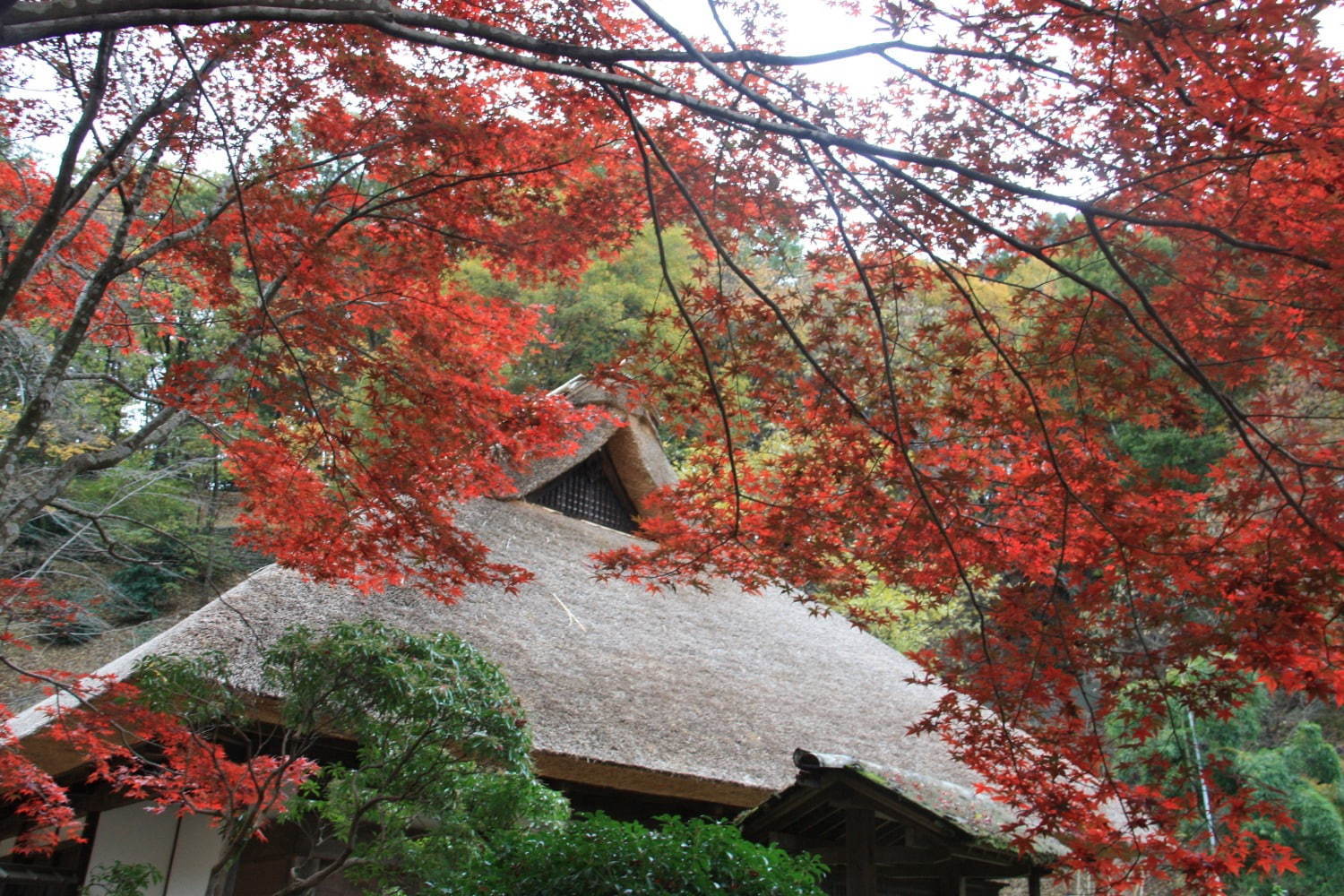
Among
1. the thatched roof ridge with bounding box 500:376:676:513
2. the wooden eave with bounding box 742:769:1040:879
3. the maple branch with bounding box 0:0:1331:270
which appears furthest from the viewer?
the thatched roof ridge with bounding box 500:376:676:513

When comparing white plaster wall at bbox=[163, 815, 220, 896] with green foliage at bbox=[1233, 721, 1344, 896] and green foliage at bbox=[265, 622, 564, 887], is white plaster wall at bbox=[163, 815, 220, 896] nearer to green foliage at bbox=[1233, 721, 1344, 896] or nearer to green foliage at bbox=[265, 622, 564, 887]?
green foliage at bbox=[265, 622, 564, 887]

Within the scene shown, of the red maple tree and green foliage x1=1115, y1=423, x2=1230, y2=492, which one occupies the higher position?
green foliage x1=1115, y1=423, x2=1230, y2=492

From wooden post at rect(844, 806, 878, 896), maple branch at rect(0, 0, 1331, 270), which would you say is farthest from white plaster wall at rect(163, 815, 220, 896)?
maple branch at rect(0, 0, 1331, 270)

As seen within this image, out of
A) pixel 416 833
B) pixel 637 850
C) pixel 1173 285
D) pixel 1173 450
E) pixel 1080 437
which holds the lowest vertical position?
pixel 416 833

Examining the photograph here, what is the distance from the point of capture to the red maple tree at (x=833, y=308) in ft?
9.36

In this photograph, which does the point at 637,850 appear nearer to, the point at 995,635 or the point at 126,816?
the point at 995,635

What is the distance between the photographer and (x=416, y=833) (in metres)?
Answer: 6.28

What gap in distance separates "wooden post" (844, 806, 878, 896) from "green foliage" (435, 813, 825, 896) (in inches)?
76.0

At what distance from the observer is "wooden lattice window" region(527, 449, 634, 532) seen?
373 inches

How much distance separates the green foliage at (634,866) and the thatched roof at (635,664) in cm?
181

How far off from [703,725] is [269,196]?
163 inches

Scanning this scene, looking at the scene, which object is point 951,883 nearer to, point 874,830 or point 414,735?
point 874,830

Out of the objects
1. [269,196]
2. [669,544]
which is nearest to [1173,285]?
[669,544]

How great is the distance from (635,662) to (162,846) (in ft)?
10.2
